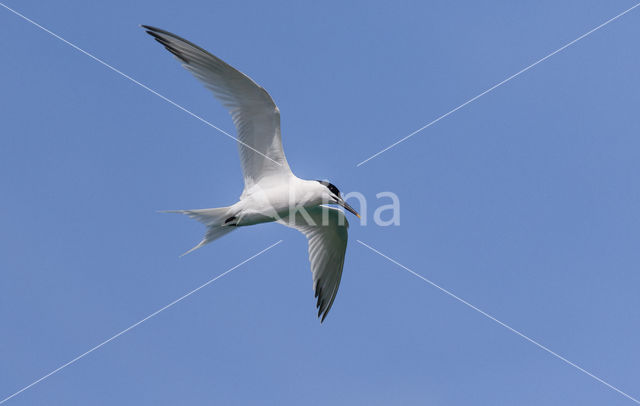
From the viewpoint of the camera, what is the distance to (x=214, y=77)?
9.07 metres

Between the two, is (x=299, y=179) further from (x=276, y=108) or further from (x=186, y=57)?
(x=186, y=57)

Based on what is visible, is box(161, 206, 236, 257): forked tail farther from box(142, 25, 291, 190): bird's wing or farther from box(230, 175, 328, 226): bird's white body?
box(142, 25, 291, 190): bird's wing

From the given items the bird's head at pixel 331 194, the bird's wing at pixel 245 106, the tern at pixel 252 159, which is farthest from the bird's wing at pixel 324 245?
the bird's wing at pixel 245 106

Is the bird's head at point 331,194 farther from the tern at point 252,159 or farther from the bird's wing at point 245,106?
the bird's wing at point 245,106

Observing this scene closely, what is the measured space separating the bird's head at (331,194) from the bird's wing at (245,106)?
1.78 ft

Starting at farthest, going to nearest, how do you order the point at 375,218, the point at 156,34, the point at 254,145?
1. the point at 375,218
2. the point at 254,145
3. the point at 156,34

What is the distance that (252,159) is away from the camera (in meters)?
9.65

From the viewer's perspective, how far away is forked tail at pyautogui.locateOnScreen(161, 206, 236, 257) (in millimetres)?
9555

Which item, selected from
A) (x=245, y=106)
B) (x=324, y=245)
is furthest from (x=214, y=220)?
(x=324, y=245)

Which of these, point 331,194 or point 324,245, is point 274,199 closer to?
point 331,194

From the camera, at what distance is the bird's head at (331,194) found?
9.82 m

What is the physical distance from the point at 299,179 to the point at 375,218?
143 centimetres

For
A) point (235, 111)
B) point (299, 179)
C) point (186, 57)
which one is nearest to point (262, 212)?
point (299, 179)

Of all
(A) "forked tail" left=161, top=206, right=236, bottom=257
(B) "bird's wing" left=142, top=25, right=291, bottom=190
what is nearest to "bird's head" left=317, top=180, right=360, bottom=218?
(B) "bird's wing" left=142, top=25, right=291, bottom=190
